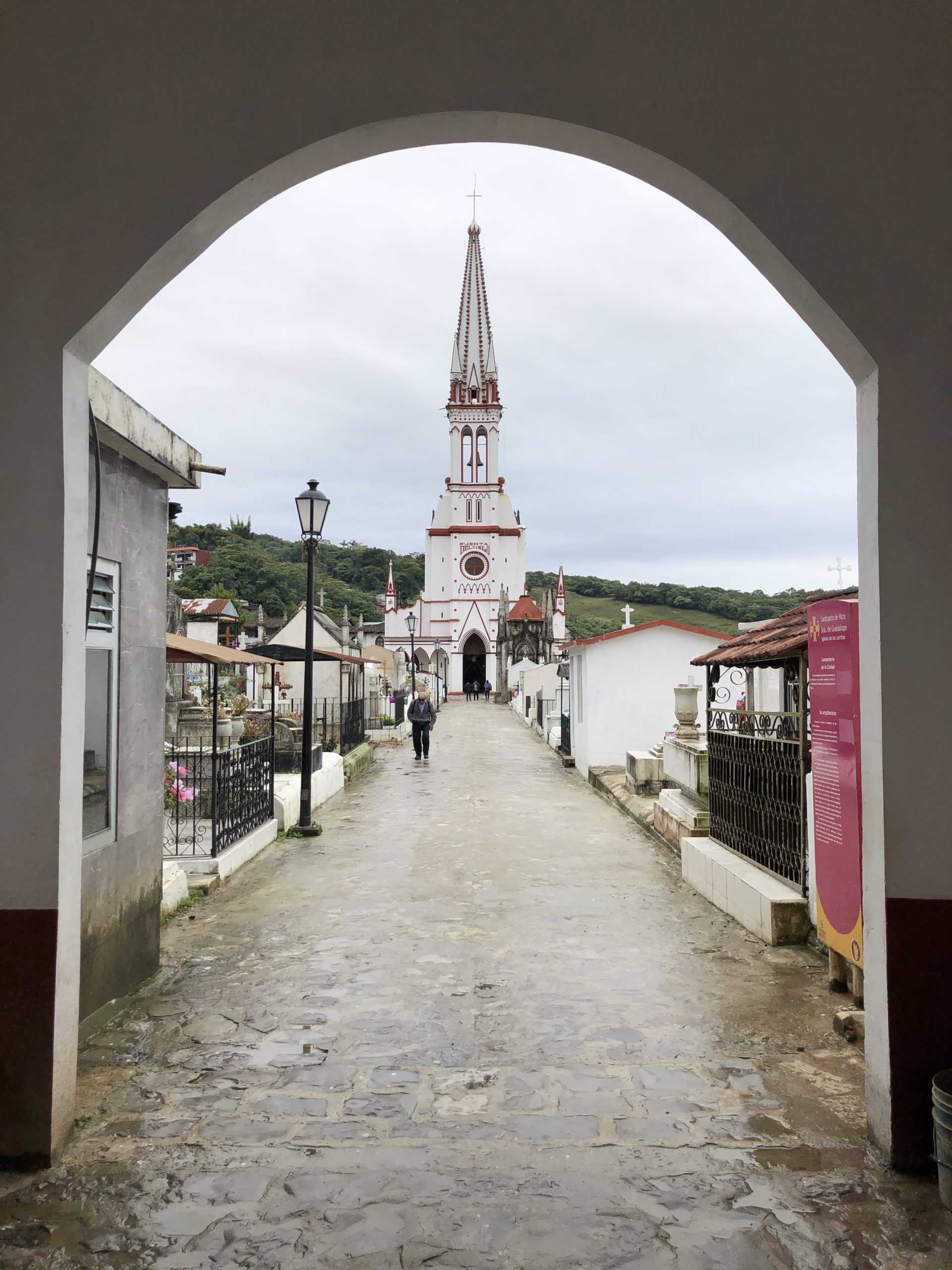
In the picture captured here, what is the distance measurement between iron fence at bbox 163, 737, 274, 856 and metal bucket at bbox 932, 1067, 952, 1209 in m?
6.26

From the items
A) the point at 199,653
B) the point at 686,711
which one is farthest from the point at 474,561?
the point at 199,653

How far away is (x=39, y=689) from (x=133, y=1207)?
6.13 ft

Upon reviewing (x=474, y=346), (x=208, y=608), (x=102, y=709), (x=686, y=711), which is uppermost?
(x=474, y=346)

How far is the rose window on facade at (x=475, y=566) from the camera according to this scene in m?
69.1

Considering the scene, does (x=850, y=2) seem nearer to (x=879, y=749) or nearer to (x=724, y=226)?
(x=724, y=226)

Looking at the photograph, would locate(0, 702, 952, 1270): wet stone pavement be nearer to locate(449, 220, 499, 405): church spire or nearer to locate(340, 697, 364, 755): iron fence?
locate(340, 697, 364, 755): iron fence

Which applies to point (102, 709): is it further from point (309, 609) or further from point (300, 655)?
point (300, 655)

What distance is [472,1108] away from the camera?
148 inches

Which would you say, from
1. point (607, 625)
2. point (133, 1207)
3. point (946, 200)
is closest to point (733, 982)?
point (133, 1207)

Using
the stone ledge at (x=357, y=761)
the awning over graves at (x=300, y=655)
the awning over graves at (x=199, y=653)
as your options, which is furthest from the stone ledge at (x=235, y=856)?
the awning over graves at (x=300, y=655)

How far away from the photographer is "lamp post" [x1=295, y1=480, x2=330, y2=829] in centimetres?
1095

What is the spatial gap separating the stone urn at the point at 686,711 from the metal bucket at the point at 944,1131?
9.25 meters

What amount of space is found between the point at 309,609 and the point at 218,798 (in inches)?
125

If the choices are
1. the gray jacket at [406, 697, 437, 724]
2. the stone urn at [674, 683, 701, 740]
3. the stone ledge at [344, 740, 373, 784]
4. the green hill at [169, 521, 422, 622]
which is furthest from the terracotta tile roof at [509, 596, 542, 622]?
the stone urn at [674, 683, 701, 740]
